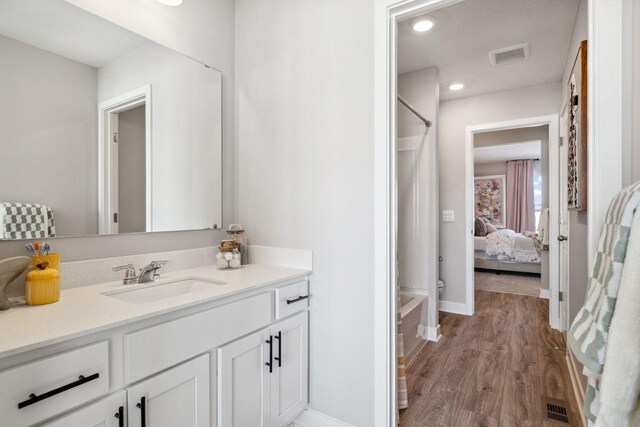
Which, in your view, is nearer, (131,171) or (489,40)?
(131,171)

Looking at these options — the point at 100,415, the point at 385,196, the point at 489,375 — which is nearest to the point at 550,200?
the point at 489,375

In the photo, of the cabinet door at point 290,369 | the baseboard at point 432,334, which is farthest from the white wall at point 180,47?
the baseboard at point 432,334

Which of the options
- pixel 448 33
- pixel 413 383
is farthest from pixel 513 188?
pixel 413 383

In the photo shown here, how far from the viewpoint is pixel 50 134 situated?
1.33 m

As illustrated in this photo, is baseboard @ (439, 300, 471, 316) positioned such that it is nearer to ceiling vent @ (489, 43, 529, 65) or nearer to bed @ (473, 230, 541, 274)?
ceiling vent @ (489, 43, 529, 65)

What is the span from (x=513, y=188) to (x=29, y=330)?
375 inches

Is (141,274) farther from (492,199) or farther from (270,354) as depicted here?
(492,199)

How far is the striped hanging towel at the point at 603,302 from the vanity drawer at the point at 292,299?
112cm

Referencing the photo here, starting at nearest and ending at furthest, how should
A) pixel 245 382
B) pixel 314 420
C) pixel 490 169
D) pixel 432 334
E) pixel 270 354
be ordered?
1. pixel 245 382
2. pixel 270 354
3. pixel 314 420
4. pixel 432 334
5. pixel 490 169

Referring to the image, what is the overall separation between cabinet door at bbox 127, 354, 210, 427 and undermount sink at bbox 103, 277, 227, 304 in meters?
0.35

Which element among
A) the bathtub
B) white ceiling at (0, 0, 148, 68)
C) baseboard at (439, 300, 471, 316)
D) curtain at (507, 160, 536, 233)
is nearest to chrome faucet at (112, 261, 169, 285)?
white ceiling at (0, 0, 148, 68)

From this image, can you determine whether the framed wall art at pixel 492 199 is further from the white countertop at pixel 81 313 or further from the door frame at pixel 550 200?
the white countertop at pixel 81 313

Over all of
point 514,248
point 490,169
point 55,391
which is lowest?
point 514,248

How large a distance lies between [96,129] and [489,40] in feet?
9.62
